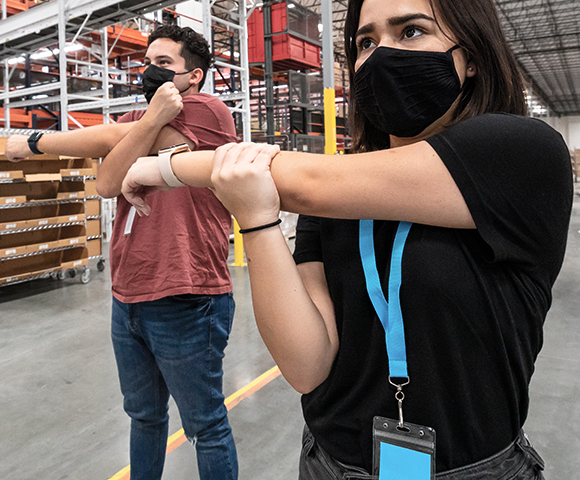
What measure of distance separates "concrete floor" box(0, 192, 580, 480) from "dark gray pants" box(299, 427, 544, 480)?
1.64 meters

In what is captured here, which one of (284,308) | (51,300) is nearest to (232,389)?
(284,308)

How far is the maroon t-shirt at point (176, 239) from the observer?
5.10 feet

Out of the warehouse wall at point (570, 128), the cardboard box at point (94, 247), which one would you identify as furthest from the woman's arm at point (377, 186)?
the warehouse wall at point (570, 128)

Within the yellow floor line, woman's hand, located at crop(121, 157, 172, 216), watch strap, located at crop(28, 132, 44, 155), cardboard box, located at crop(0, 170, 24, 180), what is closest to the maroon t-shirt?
watch strap, located at crop(28, 132, 44, 155)

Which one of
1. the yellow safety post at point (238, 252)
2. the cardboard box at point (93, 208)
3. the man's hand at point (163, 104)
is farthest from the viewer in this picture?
the yellow safety post at point (238, 252)

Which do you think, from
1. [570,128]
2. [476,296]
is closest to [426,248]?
[476,296]

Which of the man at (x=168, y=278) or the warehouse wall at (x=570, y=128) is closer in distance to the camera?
the man at (x=168, y=278)

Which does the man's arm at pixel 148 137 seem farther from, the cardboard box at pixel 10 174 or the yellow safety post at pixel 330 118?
the cardboard box at pixel 10 174

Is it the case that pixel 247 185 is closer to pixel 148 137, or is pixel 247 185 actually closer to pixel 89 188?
pixel 148 137

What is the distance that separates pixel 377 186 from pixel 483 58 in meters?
0.33

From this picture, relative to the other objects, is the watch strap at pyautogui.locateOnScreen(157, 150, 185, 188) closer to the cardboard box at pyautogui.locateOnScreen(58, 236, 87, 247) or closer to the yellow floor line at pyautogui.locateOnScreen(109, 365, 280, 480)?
the yellow floor line at pyautogui.locateOnScreen(109, 365, 280, 480)

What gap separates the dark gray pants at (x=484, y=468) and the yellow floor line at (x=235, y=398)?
1865 millimetres

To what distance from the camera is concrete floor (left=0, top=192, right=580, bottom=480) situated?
243 centimetres

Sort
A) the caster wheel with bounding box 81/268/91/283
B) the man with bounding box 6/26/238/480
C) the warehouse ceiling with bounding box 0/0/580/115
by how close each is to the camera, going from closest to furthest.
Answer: the man with bounding box 6/26/238/480, the warehouse ceiling with bounding box 0/0/580/115, the caster wheel with bounding box 81/268/91/283
